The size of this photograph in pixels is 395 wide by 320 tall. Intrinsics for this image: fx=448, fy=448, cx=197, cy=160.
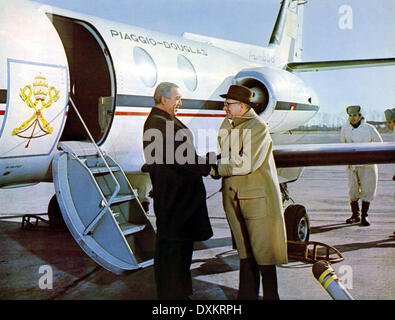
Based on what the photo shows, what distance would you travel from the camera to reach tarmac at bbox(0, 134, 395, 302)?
436 cm

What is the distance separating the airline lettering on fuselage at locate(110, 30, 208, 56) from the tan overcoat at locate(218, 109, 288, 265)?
2.80 metres

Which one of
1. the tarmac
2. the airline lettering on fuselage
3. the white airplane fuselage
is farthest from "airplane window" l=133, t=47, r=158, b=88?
the tarmac

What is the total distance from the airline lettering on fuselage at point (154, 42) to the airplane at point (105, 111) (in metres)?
0.02

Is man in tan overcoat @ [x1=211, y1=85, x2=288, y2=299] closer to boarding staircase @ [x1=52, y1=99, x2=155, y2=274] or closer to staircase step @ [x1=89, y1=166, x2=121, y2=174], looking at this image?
boarding staircase @ [x1=52, y1=99, x2=155, y2=274]

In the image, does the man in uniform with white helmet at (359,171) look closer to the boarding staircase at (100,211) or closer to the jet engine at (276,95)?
the jet engine at (276,95)

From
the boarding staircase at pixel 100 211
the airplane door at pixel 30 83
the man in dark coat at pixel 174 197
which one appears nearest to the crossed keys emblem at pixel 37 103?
the airplane door at pixel 30 83

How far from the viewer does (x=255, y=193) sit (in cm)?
370

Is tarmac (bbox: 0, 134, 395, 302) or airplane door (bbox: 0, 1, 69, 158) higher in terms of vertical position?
airplane door (bbox: 0, 1, 69, 158)

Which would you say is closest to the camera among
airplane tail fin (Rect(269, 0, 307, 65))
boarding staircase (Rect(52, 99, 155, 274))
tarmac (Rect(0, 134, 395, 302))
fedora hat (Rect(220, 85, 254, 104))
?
fedora hat (Rect(220, 85, 254, 104))

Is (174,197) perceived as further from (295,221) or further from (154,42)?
(154,42)

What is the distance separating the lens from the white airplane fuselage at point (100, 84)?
4.52 metres

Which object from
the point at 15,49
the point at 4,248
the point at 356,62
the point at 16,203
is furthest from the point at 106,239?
the point at 356,62

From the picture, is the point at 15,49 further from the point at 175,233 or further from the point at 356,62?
the point at 356,62
